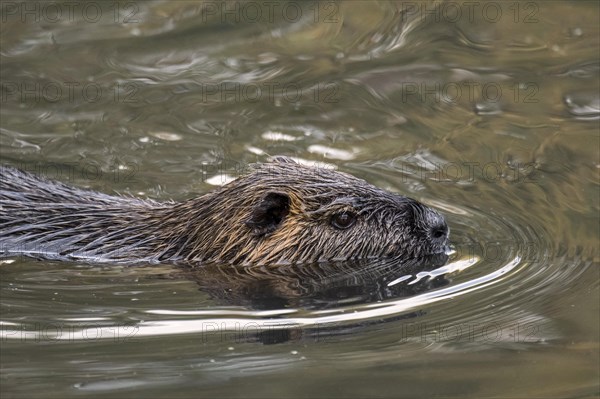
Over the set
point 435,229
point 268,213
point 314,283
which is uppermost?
point 268,213

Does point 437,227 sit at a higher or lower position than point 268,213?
lower

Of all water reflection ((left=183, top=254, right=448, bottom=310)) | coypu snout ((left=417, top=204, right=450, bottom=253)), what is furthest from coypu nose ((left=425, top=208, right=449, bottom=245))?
water reflection ((left=183, top=254, right=448, bottom=310))

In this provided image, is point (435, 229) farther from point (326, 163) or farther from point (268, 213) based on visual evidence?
point (326, 163)

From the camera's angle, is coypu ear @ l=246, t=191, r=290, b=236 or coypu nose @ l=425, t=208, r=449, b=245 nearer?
coypu ear @ l=246, t=191, r=290, b=236

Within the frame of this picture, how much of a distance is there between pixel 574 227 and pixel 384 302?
1667 millimetres

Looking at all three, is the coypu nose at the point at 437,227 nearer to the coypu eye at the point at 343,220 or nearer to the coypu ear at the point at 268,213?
the coypu eye at the point at 343,220

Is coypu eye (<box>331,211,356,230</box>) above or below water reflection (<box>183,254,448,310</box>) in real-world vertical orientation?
above

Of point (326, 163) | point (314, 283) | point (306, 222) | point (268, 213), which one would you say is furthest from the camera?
point (326, 163)

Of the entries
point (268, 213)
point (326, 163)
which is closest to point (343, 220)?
point (268, 213)

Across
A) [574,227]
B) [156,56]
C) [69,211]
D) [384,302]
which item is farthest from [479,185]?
[156,56]

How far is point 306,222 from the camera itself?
690 cm

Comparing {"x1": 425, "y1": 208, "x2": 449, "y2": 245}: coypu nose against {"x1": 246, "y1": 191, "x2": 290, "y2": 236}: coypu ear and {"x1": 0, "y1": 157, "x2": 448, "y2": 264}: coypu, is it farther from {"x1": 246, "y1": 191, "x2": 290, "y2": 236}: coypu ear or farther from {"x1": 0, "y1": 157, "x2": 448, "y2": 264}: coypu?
{"x1": 246, "y1": 191, "x2": 290, "y2": 236}: coypu ear

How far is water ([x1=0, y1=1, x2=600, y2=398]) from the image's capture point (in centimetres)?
526

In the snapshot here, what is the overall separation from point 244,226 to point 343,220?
0.59m
